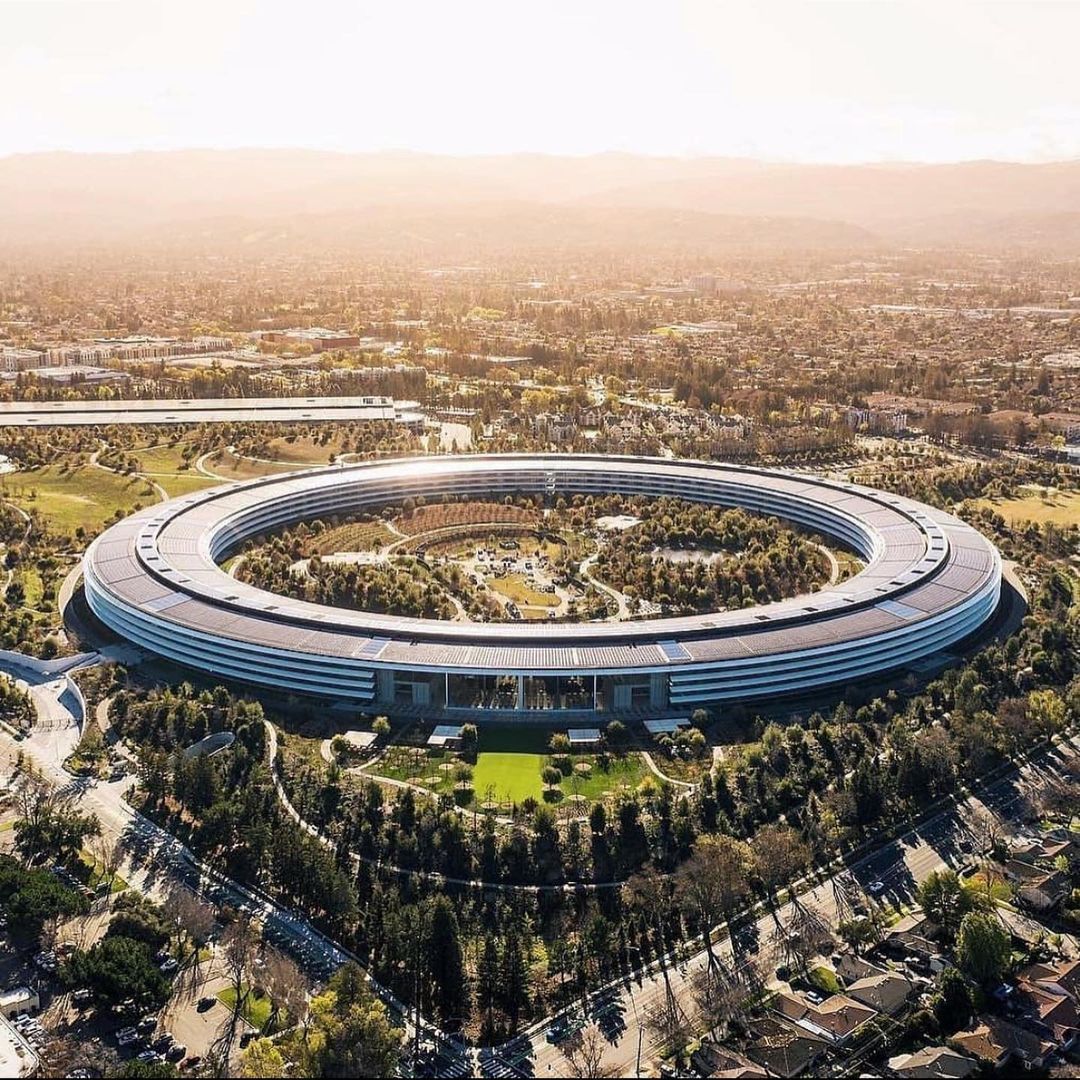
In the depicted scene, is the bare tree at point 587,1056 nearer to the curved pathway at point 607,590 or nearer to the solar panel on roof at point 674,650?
the solar panel on roof at point 674,650

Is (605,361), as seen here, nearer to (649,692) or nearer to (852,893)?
(649,692)

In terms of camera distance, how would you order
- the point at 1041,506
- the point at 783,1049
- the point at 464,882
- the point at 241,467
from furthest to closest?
the point at 241,467
the point at 1041,506
the point at 464,882
the point at 783,1049

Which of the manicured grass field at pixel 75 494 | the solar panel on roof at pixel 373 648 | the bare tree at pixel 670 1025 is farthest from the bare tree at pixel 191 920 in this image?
the manicured grass field at pixel 75 494

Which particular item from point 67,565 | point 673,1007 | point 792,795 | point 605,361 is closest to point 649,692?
point 792,795

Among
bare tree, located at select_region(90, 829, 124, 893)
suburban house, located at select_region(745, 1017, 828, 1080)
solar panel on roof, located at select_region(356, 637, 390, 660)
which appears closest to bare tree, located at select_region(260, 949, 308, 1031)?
bare tree, located at select_region(90, 829, 124, 893)

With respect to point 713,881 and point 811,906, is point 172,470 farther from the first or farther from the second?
point 811,906

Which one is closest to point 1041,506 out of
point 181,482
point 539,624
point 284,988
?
point 539,624

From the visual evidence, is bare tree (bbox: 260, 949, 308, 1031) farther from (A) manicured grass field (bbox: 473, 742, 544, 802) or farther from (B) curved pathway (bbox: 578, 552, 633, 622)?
(B) curved pathway (bbox: 578, 552, 633, 622)

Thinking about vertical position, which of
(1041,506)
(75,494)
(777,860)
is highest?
(777,860)
